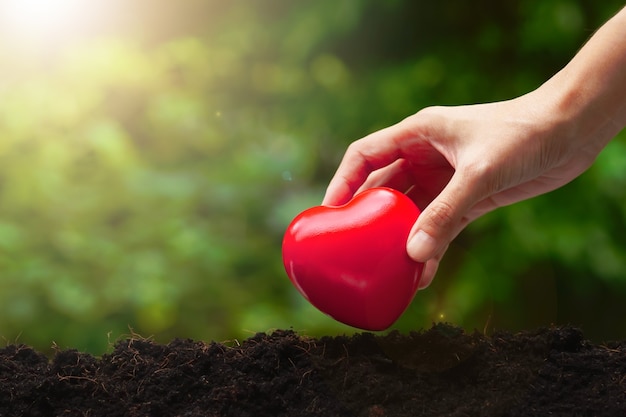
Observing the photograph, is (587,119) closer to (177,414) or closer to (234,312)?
(177,414)

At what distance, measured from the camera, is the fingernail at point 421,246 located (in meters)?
1.25

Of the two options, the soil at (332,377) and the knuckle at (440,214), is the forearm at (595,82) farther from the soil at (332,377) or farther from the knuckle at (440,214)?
the soil at (332,377)

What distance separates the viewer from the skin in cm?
126

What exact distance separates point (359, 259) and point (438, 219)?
0.54 ft

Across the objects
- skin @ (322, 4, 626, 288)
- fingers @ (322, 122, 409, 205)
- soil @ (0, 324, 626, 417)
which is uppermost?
fingers @ (322, 122, 409, 205)

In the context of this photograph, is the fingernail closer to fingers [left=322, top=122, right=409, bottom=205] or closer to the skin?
the skin

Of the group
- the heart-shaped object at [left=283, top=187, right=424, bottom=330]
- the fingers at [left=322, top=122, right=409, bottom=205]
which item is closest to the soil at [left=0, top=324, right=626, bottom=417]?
the heart-shaped object at [left=283, top=187, right=424, bottom=330]

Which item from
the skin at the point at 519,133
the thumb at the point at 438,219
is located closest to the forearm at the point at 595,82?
the skin at the point at 519,133

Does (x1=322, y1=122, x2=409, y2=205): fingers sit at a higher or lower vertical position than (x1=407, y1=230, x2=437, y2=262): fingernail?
higher

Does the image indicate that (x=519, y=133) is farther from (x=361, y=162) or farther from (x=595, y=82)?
(x=361, y=162)

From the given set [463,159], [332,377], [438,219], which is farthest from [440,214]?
[332,377]

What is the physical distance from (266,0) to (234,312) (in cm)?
109

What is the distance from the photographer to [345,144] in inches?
91.6

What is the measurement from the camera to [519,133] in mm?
1315
